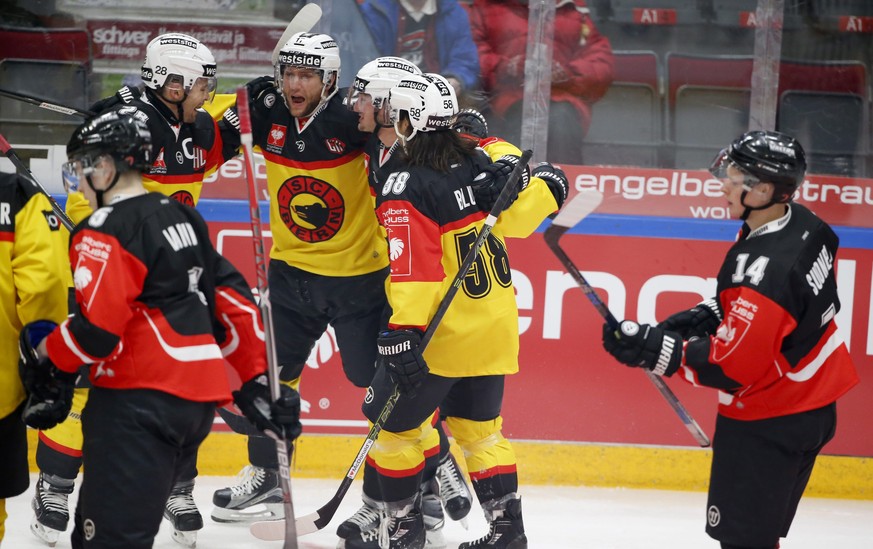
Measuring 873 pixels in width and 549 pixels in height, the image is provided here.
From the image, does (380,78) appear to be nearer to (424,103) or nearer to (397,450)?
(424,103)

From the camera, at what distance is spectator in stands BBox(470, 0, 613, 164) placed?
477cm

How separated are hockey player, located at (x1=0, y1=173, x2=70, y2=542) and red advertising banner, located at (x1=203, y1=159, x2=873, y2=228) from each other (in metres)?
1.97

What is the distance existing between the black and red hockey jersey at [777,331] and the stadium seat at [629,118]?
2008mm

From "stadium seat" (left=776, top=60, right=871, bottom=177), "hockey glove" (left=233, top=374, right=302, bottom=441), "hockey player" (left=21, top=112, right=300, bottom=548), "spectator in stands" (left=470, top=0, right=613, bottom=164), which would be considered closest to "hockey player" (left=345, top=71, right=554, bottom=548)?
"hockey glove" (left=233, top=374, right=302, bottom=441)

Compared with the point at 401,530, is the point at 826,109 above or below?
above

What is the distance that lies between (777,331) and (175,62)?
2000 mm

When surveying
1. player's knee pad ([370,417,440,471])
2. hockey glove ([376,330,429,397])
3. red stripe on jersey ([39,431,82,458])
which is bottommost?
red stripe on jersey ([39,431,82,458])

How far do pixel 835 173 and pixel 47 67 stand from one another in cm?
331

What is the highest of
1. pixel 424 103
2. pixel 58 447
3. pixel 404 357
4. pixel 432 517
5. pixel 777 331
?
pixel 424 103

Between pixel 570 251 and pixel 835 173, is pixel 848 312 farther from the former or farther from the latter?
pixel 570 251

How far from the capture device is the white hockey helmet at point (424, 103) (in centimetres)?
323

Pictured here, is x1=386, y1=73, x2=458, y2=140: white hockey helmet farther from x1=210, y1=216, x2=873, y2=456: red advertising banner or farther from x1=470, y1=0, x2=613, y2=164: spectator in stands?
x1=470, y1=0, x2=613, y2=164: spectator in stands

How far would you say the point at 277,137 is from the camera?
372 cm

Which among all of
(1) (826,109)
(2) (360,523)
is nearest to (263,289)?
(2) (360,523)
